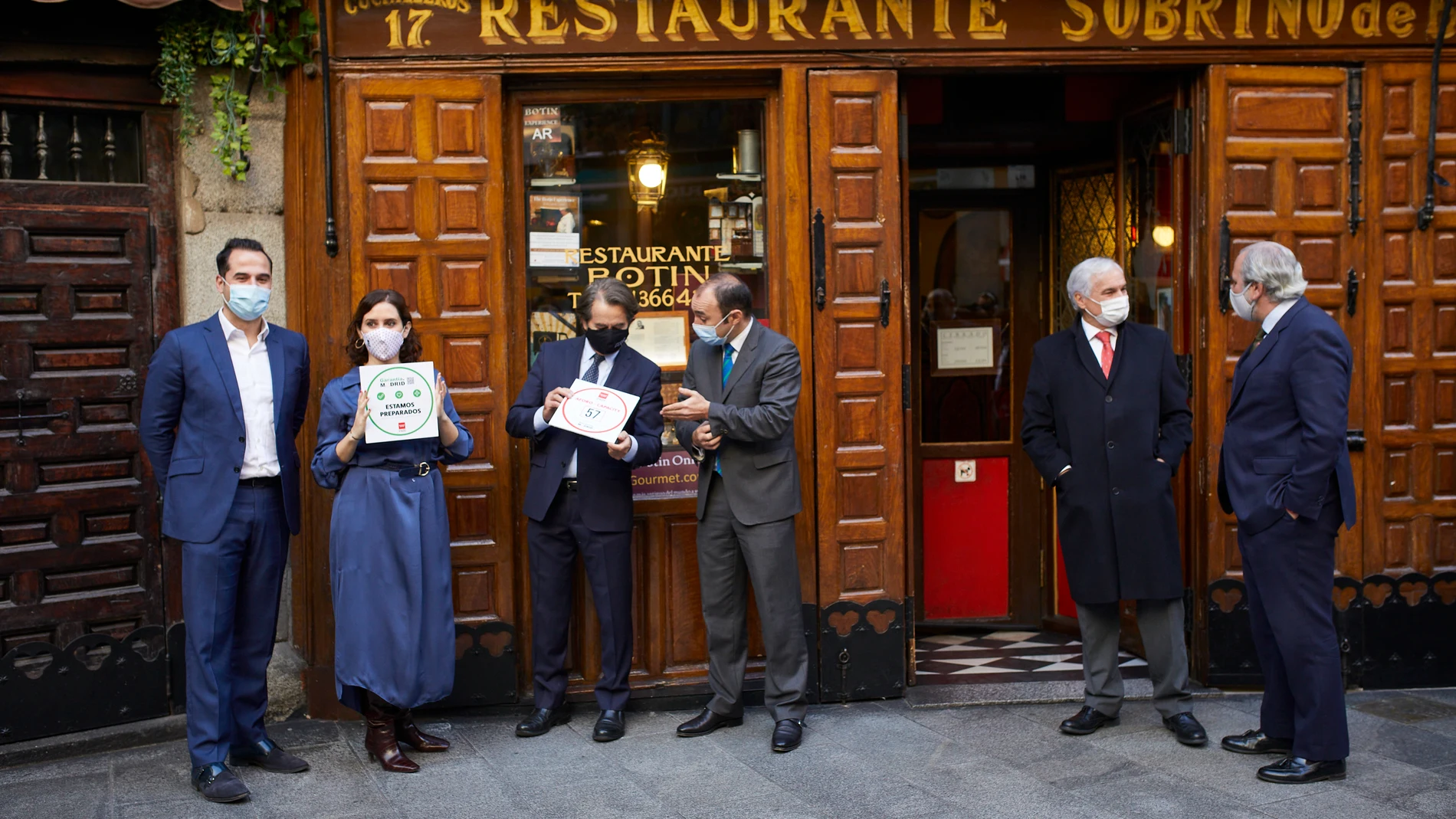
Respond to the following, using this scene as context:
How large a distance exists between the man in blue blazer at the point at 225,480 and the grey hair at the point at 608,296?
4.03 ft

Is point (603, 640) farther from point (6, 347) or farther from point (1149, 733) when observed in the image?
point (6, 347)

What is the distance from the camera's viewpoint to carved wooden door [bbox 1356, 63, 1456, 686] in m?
6.40

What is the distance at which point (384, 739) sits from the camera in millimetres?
5352

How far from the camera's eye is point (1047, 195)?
796cm

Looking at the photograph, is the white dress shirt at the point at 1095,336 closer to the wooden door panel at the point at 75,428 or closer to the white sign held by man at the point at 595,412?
the white sign held by man at the point at 595,412

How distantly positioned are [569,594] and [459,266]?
1551 millimetres

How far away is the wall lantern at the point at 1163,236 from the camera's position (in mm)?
6805

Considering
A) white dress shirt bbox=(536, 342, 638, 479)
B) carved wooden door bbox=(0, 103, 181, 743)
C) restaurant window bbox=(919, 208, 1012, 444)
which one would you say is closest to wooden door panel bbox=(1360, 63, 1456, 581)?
restaurant window bbox=(919, 208, 1012, 444)

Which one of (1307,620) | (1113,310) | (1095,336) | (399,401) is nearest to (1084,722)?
(1307,620)

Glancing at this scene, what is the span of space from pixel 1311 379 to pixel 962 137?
3.20 m

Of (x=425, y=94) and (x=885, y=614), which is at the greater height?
(x=425, y=94)

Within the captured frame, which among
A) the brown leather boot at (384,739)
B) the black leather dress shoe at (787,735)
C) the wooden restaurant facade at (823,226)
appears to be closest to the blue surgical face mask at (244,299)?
the wooden restaurant facade at (823,226)

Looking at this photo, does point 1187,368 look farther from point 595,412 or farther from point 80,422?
point 80,422

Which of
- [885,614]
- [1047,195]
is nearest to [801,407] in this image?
[885,614]
